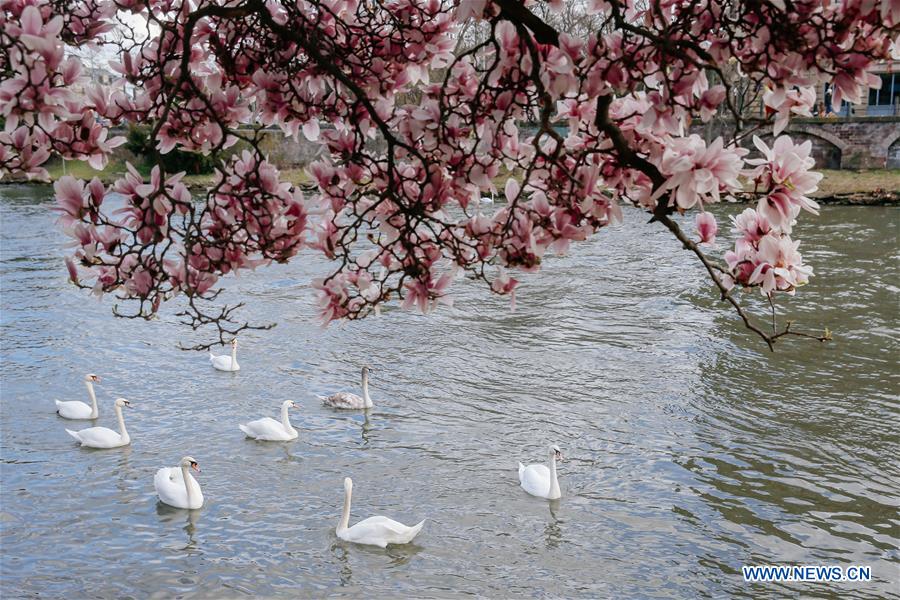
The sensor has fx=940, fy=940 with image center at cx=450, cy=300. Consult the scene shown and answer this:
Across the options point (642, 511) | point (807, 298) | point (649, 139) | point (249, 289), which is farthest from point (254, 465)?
point (807, 298)

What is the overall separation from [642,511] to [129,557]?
5276 mm

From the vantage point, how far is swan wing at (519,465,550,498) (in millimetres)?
10352

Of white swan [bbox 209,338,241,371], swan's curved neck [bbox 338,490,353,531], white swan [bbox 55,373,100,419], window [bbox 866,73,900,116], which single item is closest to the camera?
swan's curved neck [bbox 338,490,353,531]

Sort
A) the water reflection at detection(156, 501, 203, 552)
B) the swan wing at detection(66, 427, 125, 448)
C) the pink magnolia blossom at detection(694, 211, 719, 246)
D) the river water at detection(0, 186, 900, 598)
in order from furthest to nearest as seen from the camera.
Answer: the swan wing at detection(66, 427, 125, 448) < the water reflection at detection(156, 501, 203, 552) < the river water at detection(0, 186, 900, 598) < the pink magnolia blossom at detection(694, 211, 719, 246)

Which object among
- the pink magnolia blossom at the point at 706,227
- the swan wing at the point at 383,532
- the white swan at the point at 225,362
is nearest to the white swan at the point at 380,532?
the swan wing at the point at 383,532

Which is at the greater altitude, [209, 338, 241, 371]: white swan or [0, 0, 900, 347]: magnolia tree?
[0, 0, 900, 347]: magnolia tree

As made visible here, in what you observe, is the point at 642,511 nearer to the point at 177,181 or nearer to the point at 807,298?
the point at 177,181

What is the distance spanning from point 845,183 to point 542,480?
111 ft

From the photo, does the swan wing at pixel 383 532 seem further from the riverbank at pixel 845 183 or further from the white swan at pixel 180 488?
the riverbank at pixel 845 183

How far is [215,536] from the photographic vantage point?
31.9ft

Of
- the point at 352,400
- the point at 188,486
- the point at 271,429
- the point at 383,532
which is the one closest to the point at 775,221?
the point at 383,532

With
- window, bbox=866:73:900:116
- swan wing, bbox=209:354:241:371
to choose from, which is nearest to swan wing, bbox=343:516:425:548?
swan wing, bbox=209:354:241:371

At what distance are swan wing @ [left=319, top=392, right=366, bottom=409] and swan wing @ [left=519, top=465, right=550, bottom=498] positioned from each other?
3.21m

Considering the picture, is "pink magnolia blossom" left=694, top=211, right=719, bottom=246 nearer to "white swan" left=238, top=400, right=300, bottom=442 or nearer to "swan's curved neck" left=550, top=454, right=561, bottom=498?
"swan's curved neck" left=550, top=454, right=561, bottom=498
